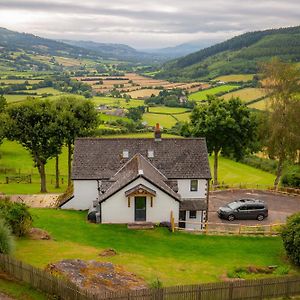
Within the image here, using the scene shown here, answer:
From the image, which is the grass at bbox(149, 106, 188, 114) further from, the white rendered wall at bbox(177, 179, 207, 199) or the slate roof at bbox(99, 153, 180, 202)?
the slate roof at bbox(99, 153, 180, 202)

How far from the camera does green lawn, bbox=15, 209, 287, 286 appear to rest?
2819cm

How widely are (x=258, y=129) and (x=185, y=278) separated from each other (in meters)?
33.3

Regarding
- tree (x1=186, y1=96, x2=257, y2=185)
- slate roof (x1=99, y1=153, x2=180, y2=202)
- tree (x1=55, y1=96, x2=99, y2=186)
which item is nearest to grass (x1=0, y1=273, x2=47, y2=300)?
slate roof (x1=99, y1=153, x2=180, y2=202)

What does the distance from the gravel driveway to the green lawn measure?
5389 mm

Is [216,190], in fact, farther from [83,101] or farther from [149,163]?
[83,101]

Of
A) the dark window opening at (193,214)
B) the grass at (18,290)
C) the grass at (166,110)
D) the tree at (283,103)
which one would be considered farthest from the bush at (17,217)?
the grass at (166,110)

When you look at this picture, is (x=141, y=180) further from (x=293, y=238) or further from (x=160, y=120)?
(x=160, y=120)

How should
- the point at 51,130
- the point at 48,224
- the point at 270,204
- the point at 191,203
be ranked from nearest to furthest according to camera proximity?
the point at 48,224 < the point at 191,203 < the point at 270,204 < the point at 51,130

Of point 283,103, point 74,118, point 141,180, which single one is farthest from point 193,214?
point 283,103

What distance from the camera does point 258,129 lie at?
56.4 m

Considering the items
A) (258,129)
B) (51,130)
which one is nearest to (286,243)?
(258,129)

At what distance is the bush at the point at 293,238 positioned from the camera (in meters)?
30.9

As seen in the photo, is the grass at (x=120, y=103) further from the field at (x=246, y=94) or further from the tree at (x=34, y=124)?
the tree at (x=34, y=124)

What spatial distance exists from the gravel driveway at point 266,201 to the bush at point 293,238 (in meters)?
9.31
